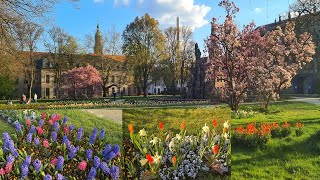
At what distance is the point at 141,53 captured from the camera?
6.41 m

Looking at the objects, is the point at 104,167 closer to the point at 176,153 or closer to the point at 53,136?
the point at 53,136

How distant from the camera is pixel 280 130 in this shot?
5062 mm

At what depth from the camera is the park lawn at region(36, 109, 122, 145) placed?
394cm

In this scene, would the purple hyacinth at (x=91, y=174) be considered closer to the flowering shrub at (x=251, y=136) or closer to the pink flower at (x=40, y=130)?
the pink flower at (x=40, y=130)

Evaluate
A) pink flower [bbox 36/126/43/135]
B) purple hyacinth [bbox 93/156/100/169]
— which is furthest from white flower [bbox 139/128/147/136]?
pink flower [bbox 36/126/43/135]

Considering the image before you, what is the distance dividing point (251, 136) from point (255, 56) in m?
1.75

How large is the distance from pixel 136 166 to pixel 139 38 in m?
3.00

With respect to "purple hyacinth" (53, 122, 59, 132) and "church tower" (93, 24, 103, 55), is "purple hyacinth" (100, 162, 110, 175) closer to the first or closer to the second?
"purple hyacinth" (53, 122, 59, 132)

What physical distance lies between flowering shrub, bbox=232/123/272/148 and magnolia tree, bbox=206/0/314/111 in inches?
32.0

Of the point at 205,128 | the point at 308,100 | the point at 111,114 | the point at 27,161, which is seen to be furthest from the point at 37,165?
the point at 308,100

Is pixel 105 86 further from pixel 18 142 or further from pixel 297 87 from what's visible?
pixel 297 87

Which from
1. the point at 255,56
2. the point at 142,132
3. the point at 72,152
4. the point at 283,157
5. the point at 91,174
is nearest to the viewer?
the point at 91,174

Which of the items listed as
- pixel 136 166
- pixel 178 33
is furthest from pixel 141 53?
pixel 136 166

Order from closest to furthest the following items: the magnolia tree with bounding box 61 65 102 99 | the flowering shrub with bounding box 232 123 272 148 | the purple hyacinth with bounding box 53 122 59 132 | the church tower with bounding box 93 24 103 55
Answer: the purple hyacinth with bounding box 53 122 59 132 → the flowering shrub with bounding box 232 123 272 148 → the church tower with bounding box 93 24 103 55 → the magnolia tree with bounding box 61 65 102 99
